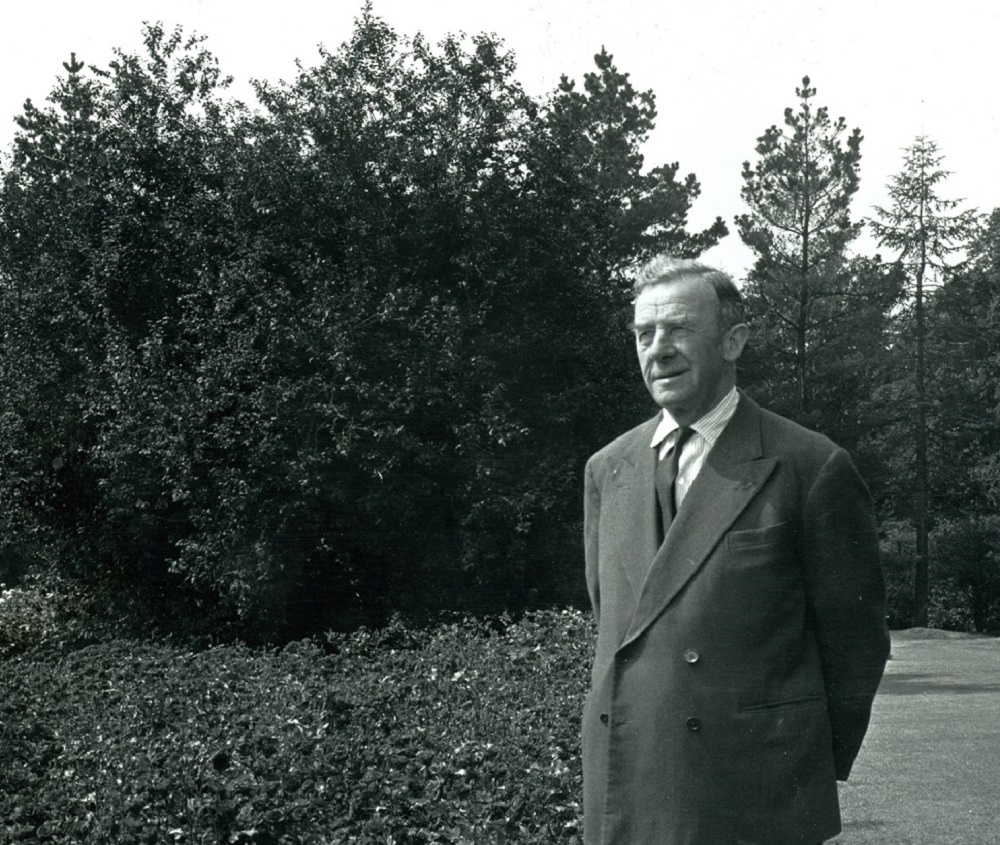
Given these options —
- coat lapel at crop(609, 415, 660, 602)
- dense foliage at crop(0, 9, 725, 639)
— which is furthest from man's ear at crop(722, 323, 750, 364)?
dense foliage at crop(0, 9, 725, 639)

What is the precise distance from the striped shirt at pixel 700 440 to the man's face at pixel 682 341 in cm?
6

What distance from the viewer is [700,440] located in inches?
117

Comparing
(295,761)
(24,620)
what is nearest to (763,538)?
(295,761)

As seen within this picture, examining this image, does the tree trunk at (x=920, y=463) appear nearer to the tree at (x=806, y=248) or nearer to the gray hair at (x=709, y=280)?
the tree at (x=806, y=248)

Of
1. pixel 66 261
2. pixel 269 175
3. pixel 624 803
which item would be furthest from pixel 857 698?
pixel 66 261

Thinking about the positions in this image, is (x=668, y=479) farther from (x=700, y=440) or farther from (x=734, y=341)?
(x=734, y=341)

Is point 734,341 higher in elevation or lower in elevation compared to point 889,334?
lower

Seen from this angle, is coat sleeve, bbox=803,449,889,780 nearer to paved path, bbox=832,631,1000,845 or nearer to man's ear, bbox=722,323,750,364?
man's ear, bbox=722,323,750,364

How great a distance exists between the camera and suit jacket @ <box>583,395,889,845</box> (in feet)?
9.09

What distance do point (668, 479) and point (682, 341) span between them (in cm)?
32

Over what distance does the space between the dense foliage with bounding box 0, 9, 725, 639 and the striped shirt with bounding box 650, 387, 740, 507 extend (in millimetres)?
13077

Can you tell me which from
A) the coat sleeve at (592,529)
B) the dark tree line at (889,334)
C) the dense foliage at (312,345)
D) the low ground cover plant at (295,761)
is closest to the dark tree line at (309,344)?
the dense foliage at (312,345)

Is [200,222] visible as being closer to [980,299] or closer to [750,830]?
[750,830]

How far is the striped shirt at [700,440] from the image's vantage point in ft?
9.70
